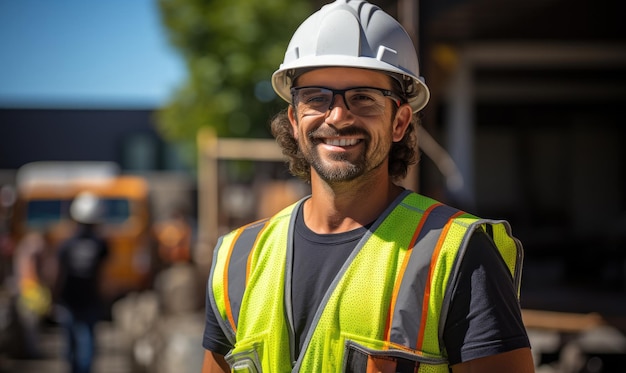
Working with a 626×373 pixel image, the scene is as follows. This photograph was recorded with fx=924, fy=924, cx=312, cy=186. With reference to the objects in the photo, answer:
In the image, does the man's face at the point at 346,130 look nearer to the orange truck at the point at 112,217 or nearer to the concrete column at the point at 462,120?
the orange truck at the point at 112,217

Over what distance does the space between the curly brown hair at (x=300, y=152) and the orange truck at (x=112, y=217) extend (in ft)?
32.9

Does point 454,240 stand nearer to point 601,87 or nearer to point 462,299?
point 462,299

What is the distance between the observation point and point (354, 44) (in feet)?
7.81

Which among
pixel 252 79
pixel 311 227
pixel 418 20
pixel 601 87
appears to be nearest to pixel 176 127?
pixel 252 79

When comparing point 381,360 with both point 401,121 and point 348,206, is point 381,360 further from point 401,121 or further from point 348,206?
point 401,121

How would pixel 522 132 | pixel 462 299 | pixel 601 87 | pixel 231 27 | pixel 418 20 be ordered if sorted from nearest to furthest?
1. pixel 462 299
2. pixel 418 20
3. pixel 601 87
4. pixel 522 132
5. pixel 231 27

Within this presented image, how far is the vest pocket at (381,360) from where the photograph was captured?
2129mm

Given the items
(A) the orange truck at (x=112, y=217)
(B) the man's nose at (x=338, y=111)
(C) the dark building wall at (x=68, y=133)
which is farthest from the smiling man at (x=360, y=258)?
(C) the dark building wall at (x=68, y=133)

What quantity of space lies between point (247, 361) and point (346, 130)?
0.64 metres

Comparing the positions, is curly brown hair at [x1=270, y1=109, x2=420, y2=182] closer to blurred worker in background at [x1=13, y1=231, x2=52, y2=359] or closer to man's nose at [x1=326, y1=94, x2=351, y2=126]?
man's nose at [x1=326, y1=94, x2=351, y2=126]

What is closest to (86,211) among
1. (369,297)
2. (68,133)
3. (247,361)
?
(247,361)

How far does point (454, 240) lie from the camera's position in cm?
217

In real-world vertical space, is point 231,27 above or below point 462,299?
above

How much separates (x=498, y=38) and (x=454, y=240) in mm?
12614
